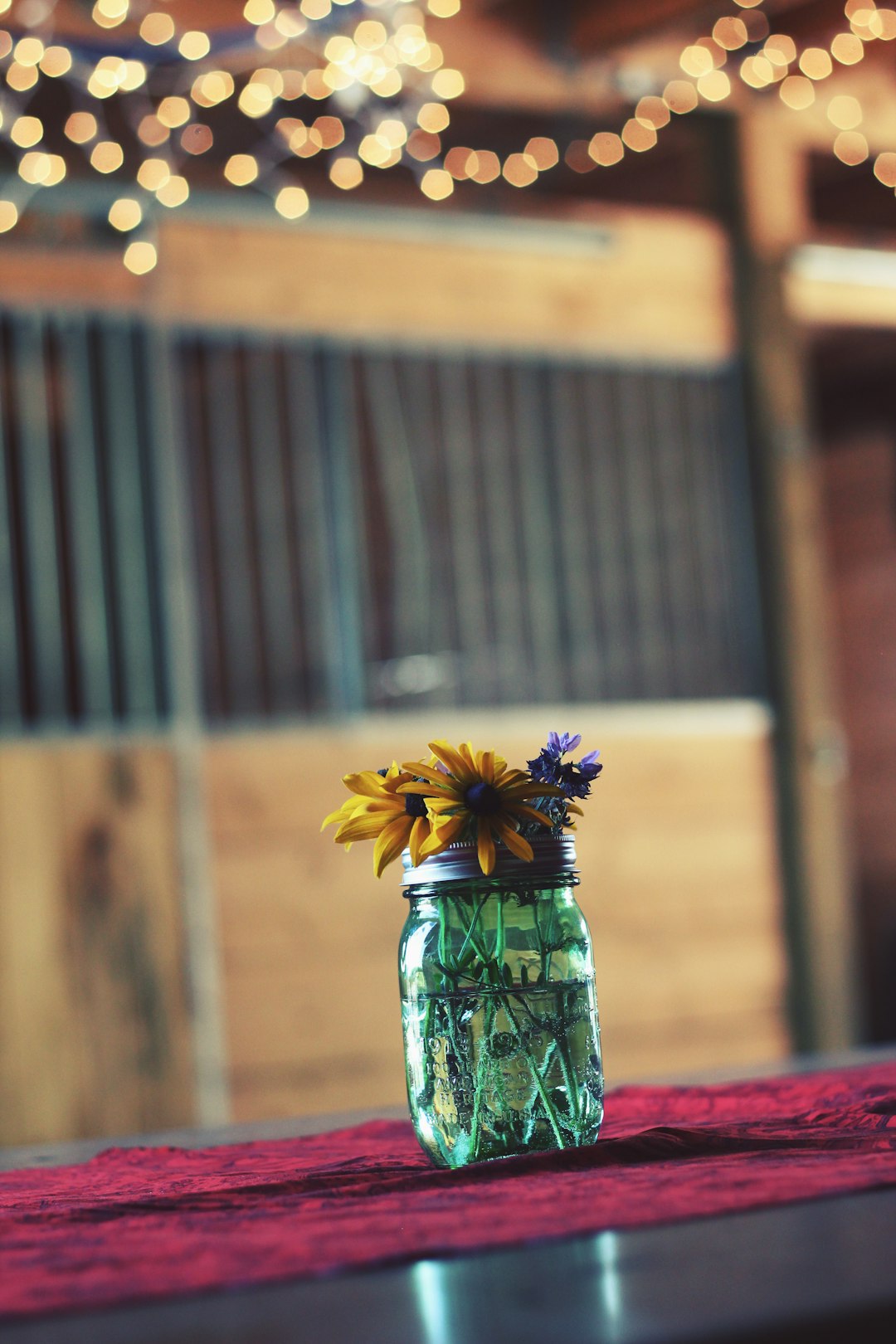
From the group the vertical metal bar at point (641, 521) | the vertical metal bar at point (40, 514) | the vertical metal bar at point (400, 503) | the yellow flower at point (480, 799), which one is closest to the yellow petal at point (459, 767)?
the yellow flower at point (480, 799)

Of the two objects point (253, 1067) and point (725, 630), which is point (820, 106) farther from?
point (253, 1067)

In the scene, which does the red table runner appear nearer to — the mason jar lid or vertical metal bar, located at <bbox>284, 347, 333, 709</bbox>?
the mason jar lid

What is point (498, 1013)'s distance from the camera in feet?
3.63

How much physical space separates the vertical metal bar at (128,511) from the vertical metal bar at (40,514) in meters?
0.13

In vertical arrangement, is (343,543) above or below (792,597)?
above

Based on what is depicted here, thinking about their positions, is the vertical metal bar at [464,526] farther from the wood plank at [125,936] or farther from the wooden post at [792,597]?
the wood plank at [125,936]

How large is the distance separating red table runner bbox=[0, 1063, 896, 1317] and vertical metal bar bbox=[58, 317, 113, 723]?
100 inches

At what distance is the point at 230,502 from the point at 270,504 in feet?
0.58

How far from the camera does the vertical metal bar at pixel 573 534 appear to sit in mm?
4551

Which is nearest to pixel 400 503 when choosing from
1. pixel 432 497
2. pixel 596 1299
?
pixel 432 497

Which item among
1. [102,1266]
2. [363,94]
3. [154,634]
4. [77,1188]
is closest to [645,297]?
[363,94]

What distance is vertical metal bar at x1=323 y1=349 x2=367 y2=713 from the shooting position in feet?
13.4

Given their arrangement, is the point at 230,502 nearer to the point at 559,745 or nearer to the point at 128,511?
the point at 128,511

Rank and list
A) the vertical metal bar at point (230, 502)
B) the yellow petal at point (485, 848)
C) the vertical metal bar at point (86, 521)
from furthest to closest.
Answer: the vertical metal bar at point (230, 502) → the vertical metal bar at point (86, 521) → the yellow petal at point (485, 848)
